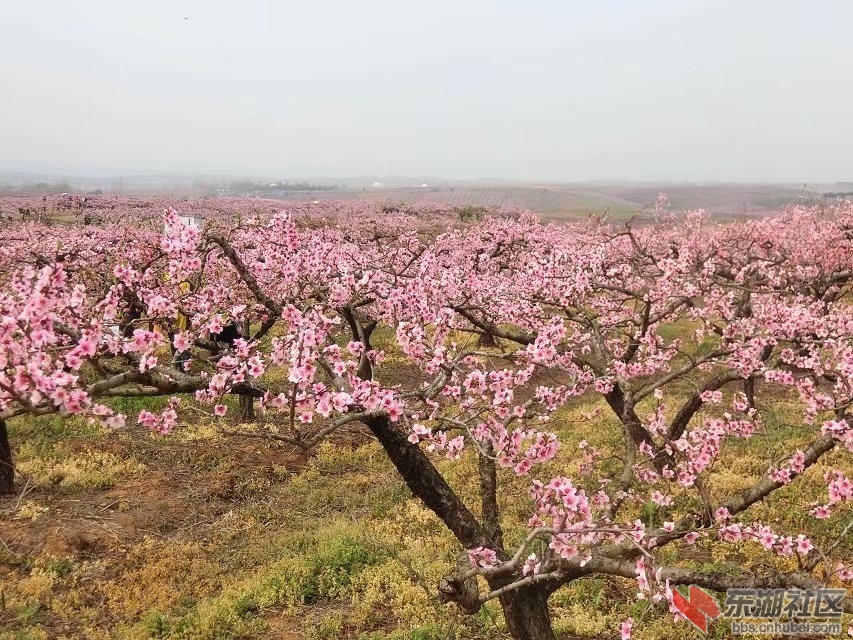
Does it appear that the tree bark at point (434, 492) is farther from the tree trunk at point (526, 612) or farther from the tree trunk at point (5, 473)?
the tree trunk at point (5, 473)

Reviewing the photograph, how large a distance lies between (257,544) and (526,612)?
555 centimetres

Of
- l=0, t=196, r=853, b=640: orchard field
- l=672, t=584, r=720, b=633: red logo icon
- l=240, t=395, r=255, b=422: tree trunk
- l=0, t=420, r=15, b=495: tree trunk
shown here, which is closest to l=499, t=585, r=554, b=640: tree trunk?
l=0, t=196, r=853, b=640: orchard field

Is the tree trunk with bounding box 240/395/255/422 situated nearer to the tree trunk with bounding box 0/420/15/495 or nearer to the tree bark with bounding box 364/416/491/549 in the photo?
the tree trunk with bounding box 0/420/15/495

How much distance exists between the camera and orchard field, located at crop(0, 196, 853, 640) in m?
4.36

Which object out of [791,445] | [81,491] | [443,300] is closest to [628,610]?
[443,300]

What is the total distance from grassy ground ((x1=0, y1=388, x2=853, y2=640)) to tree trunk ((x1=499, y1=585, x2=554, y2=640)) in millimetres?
Result: 818

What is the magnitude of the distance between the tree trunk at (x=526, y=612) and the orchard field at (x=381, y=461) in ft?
0.07

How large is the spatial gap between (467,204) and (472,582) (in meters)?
60.1

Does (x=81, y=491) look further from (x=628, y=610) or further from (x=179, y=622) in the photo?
(x=628, y=610)

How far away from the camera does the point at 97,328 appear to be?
3676 mm

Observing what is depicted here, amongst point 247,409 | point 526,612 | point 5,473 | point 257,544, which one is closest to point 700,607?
point 526,612

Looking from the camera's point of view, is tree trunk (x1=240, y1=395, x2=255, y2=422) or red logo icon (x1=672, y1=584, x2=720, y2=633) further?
tree trunk (x1=240, y1=395, x2=255, y2=422)

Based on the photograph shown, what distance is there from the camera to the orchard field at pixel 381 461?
14.3ft

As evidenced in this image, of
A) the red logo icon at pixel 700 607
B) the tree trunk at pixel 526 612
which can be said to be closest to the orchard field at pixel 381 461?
the tree trunk at pixel 526 612
